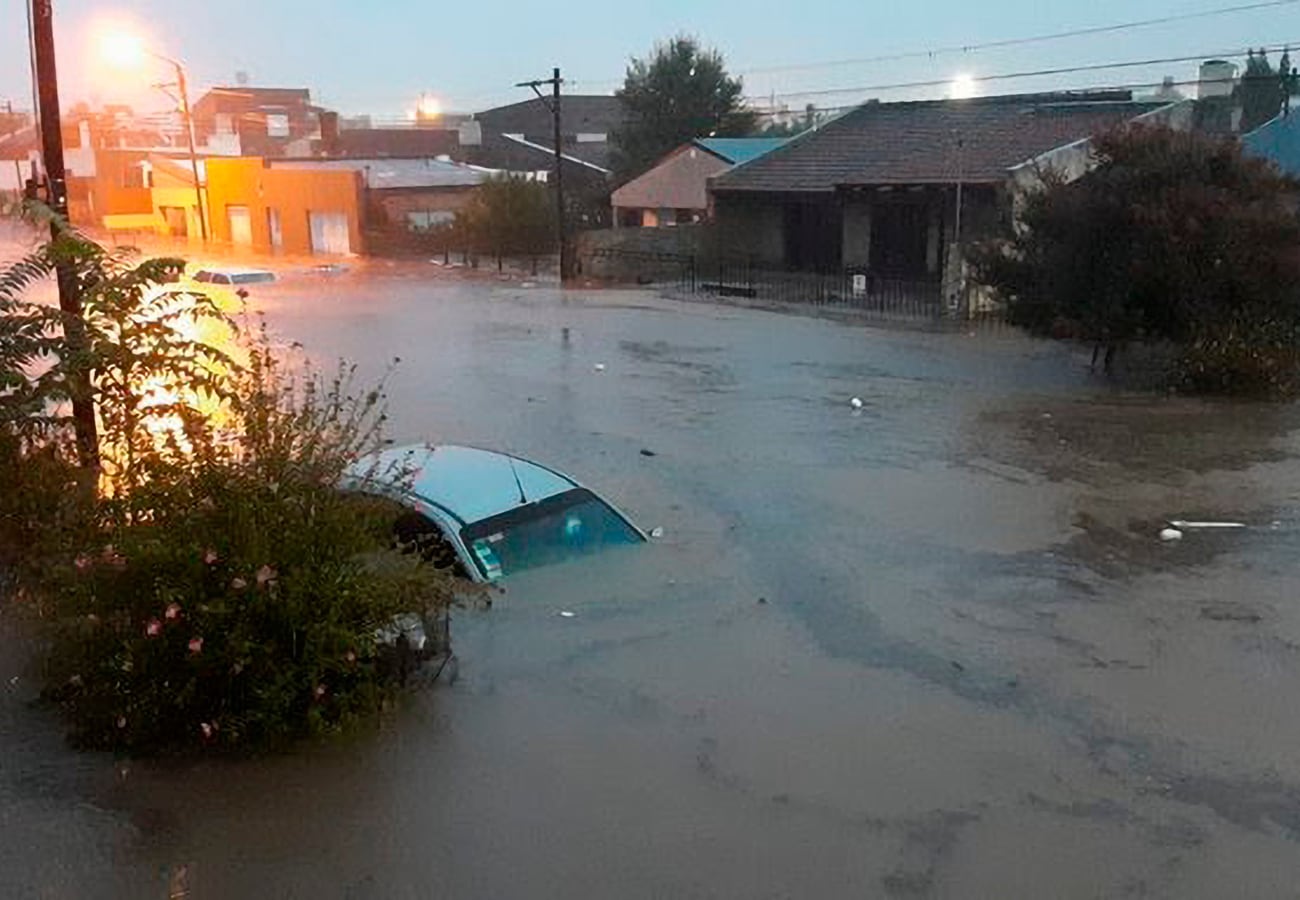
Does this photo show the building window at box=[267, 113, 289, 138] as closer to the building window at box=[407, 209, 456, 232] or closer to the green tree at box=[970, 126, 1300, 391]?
the building window at box=[407, 209, 456, 232]

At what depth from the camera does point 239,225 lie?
57594 mm

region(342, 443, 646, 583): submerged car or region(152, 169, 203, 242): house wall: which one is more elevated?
region(152, 169, 203, 242): house wall

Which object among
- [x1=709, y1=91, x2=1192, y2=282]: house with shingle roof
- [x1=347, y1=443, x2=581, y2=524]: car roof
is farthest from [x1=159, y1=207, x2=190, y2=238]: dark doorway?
[x1=347, y1=443, x2=581, y2=524]: car roof

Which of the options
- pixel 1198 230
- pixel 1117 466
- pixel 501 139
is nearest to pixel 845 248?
pixel 1198 230

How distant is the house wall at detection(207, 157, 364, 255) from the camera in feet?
A: 164

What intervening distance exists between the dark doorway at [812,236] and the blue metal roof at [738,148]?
330 centimetres

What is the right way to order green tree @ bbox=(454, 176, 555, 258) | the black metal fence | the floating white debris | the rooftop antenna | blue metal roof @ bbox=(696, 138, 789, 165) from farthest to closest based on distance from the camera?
1. green tree @ bbox=(454, 176, 555, 258)
2. blue metal roof @ bbox=(696, 138, 789, 165)
3. the black metal fence
4. the floating white debris
5. the rooftop antenna

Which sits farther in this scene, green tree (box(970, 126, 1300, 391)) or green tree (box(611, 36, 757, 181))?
green tree (box(611, 36, 757, 181))

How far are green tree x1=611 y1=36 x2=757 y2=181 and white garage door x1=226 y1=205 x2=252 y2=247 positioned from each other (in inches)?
685

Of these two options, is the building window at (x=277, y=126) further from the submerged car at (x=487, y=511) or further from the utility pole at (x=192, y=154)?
the submerged car at (x=487, y=511)

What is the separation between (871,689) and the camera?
8266 millimetres

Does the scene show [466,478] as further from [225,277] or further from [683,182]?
[683,182]

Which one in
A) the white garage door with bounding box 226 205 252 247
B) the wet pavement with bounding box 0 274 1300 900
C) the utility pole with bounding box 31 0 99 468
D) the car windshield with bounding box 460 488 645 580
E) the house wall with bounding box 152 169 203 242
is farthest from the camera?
the house wall with bounding box 152 169 203 242

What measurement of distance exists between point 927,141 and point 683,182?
10152 mm
